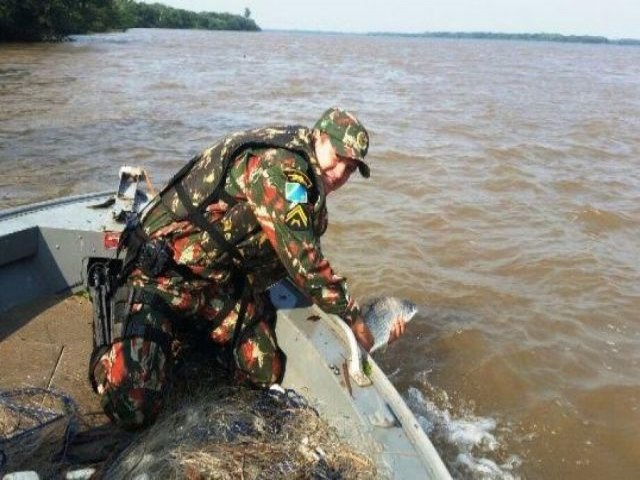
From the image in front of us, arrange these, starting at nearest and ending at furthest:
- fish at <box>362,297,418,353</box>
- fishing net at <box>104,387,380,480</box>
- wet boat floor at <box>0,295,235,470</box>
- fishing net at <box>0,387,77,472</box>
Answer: fishing net at <box>104,387,380,480</box> < fishing net at <box>0,387,77,472</box> < wet boat floor at <box>0,295,235,470</box> < fish at <box>362,297,418,353</box>

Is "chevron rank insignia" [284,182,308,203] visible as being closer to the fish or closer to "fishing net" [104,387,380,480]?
the fish

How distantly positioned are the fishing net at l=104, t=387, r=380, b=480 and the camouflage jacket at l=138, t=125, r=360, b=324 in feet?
2.02

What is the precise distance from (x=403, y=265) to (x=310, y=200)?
392cm

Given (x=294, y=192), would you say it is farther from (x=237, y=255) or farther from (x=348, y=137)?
(x=237, y=255)

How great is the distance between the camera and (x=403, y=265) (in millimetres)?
6977

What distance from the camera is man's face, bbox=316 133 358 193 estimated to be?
10.3ft

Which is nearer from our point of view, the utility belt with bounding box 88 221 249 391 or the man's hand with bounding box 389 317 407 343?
the utility belt with bounding box 88 221 249 391

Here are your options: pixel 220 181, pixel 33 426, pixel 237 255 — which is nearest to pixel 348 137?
pixel 220 181

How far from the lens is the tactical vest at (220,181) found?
125 inches

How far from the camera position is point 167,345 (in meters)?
3.41

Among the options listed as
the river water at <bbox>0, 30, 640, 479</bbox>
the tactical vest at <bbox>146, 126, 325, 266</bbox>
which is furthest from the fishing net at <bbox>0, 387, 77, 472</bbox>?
the river water at <bbox>0, 30, 640, 479</bbox>

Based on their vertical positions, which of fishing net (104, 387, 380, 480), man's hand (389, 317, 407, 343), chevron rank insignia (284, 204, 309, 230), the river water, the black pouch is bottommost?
the river water

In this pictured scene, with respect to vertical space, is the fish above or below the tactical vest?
below

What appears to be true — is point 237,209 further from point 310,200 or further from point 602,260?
point 602,260
